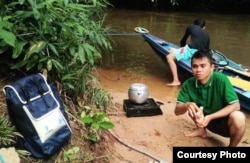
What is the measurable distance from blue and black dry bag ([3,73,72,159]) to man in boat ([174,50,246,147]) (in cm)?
133

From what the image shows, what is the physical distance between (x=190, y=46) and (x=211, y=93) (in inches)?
118

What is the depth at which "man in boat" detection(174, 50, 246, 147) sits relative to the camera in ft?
11.6

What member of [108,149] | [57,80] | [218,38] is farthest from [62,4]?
[218,38]

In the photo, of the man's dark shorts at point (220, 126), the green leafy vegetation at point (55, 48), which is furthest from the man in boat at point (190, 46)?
the green leafy vegetation at point (55, 48)

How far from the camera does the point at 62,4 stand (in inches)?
135

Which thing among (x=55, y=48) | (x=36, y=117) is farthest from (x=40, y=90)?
(x=55, y=48)

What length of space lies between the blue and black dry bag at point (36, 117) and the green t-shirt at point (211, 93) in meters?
1.40

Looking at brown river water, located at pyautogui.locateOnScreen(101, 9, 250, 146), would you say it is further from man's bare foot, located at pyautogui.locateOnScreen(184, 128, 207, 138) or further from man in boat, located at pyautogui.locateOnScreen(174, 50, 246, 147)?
man in boat, located at pyautogui.locateOnScreen(174, 50, 246, 147)

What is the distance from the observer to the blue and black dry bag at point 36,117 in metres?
2.76

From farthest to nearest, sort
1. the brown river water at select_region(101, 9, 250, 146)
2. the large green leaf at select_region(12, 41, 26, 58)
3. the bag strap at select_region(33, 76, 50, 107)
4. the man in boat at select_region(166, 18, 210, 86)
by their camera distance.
→ the brown river water at select_region(101, 9, 250, 146), the man in boat at select_region(166, 18, 210, 86), the large green leaf at select_region(12, 41, 26, 58), the bag strap at select_region(33, 76, 50, 107)

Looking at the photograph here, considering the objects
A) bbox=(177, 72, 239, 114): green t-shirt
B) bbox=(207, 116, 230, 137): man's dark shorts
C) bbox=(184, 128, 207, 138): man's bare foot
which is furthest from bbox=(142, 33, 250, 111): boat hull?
bbox=(177, 72, 239, 114): green t-shirt

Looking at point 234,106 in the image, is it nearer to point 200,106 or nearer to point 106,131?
point 200,106

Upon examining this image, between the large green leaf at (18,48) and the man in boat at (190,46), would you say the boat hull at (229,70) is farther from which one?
the large green leaf at (18,48)

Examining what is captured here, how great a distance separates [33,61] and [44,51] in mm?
180
